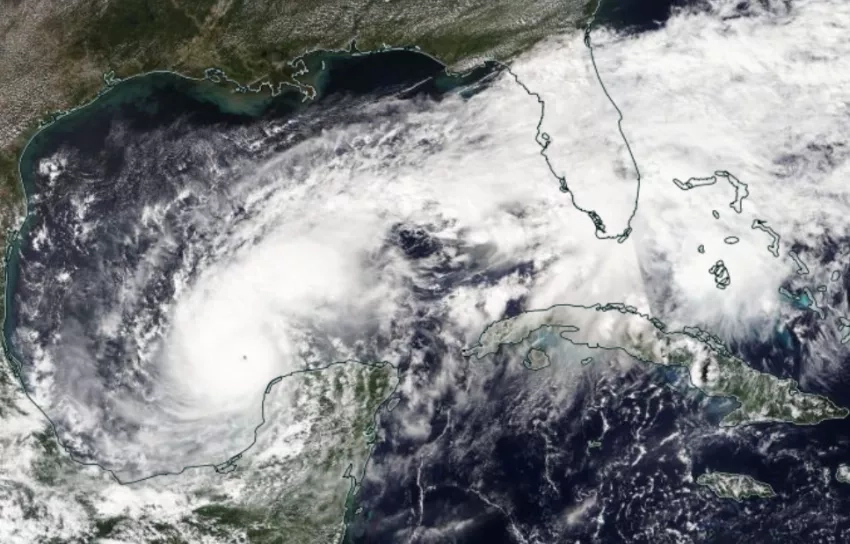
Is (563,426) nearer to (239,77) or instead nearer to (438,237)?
(438,237)

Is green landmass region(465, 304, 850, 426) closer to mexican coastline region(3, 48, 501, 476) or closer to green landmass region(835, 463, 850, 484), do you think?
green landmass region(835, 463, 850, 484)

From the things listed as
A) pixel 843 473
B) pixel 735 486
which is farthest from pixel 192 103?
pixel 843 473

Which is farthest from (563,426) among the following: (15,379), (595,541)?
(15,379)

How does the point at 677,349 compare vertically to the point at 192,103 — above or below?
below

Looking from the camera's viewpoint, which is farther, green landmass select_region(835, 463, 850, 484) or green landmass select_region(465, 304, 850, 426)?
green landmass select_region(835, 463, 850, 484)

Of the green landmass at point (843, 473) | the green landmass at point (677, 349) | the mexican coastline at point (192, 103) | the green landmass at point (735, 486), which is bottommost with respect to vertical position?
the green landmass at point (843, 473)

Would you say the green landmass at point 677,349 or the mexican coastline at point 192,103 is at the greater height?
the mexican coastline at point 192,103

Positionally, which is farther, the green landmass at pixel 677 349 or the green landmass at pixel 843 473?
the green landmass at pixel 843 473

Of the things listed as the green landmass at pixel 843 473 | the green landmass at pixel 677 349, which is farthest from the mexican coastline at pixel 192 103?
the green landmass at pixel 843 473

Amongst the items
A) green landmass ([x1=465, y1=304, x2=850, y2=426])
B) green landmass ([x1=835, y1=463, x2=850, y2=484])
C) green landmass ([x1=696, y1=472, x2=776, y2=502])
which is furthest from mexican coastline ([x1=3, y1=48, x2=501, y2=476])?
green landmass ([x1=835, y1=463, x2=850, y2=484])

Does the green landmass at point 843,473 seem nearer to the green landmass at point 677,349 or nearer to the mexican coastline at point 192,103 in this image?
the green landmass at point 677,349

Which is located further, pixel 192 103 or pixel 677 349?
pixel 192 103

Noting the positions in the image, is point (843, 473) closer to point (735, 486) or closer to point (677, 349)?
point (735, 486)
